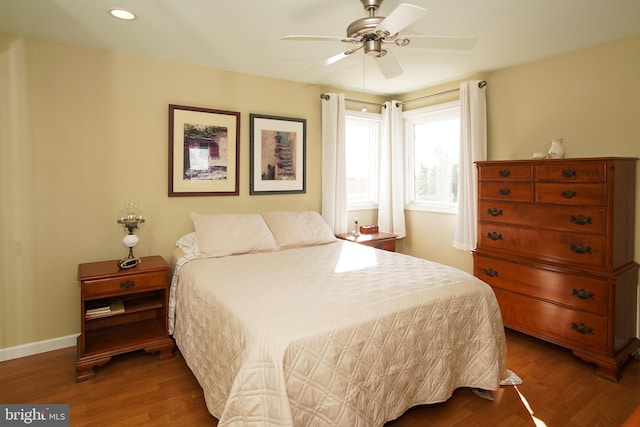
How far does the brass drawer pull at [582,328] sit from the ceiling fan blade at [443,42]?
2.04 metres

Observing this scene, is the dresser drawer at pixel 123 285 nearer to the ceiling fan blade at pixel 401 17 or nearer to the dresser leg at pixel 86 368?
the dresser leg at pixel 86 368

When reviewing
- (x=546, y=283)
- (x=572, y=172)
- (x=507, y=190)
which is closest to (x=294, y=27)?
(x=507, y=190)

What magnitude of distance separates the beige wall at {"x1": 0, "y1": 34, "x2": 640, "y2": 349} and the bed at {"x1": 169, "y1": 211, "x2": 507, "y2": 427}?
0.80 m

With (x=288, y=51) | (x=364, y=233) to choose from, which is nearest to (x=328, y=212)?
(x=364, y=233)

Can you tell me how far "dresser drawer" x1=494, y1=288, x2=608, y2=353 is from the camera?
252 centimetres

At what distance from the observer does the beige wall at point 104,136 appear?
8.70 ft

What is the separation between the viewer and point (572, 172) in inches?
102

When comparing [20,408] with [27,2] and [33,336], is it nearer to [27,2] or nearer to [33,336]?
[33,336]

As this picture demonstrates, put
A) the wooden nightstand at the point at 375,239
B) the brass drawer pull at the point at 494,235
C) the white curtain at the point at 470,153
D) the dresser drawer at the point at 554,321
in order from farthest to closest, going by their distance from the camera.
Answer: the wooden nightstand at the point at 375,239 < the white curtain at the point at 470,153 < the brass drawer pull at the point at 494,235 < the dresser drawer at the point at 554,321

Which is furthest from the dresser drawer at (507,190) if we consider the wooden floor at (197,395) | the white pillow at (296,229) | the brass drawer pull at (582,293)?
the white pillow at (296,229)

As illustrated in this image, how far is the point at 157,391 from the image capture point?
2289mm

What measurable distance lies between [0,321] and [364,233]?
321 cm

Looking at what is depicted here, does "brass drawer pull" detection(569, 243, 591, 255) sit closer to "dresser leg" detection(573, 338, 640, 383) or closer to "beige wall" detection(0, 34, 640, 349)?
"beige wall" detection(0, 34, 640, 349)

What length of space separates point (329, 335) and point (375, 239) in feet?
7.81
